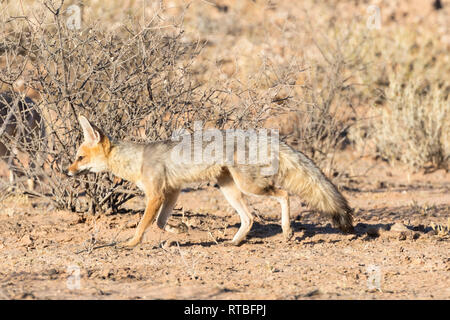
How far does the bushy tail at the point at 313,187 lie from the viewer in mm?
5793

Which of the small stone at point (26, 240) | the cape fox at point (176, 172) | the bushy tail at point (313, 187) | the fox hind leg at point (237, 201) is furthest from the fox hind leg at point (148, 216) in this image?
the bushy tail at point (313, 187)

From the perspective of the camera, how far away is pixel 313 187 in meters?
5.86

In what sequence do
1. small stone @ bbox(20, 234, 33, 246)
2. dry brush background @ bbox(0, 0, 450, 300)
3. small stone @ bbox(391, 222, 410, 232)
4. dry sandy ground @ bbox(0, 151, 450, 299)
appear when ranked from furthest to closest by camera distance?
small stone @ bbox(391, 222, 410, 232) < dry brush background @ bbox(0, 0, 450, 300) < small stone @ bbox(20, 234, 33, 246) < dry sandy ground @ bbox(0, 151, 450, 299)

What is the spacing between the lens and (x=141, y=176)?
581 cm

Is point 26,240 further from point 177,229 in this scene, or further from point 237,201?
point 237,201

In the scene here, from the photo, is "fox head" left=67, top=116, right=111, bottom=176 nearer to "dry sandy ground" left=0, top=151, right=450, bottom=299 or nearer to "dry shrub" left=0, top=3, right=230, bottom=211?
"dry shrub" left=0, top=3, right=230, bottom=211

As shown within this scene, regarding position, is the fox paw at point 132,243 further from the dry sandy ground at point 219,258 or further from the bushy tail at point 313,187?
the bushy tail at point 313,187

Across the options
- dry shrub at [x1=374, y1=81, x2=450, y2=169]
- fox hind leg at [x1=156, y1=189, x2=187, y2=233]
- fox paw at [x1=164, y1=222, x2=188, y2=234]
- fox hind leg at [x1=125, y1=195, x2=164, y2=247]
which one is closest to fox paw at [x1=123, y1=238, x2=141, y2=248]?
fox hind leg at [x1=125, y1=195, x2=164, y2=247]

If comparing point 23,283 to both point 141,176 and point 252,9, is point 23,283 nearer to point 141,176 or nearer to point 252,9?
point 141,176

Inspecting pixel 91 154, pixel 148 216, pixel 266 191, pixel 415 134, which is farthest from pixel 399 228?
pixel 415 134

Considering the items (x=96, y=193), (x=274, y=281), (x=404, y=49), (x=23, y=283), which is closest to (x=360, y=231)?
(x=274, y=281)

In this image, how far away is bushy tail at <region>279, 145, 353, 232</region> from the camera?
579 centimetres

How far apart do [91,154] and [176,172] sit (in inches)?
30.4

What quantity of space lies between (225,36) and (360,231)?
1308cm
